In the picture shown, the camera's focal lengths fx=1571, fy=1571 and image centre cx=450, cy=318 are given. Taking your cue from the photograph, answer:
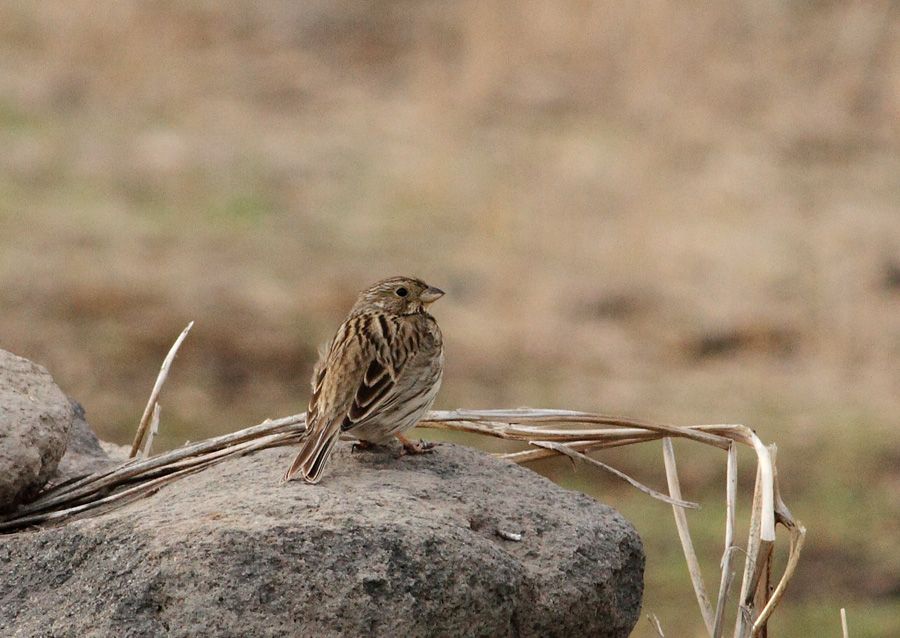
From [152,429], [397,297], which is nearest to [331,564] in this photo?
[152,429]

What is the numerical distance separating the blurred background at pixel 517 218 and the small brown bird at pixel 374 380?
390 cm

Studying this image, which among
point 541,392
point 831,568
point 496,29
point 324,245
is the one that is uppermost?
Result: point 496,29

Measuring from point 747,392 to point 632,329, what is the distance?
1.27 metres

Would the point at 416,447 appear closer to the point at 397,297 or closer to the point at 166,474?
the point at 166,474

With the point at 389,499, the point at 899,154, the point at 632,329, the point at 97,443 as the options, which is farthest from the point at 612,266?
the point at 389,499

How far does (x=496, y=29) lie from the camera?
16.2 m

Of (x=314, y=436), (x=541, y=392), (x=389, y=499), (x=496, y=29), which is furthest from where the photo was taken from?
(x=496, y=29)

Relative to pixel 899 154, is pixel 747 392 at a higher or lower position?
lower

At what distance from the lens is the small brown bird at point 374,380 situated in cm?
414

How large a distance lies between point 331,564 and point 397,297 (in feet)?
6.31

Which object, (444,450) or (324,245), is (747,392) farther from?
(444,450)

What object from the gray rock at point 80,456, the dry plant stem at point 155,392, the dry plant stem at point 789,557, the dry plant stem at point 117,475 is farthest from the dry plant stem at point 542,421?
the gray rock at point 80,456

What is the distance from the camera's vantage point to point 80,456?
471cm

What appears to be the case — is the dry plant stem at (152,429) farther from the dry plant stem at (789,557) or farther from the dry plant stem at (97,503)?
the dry plant stem at (789,557)
